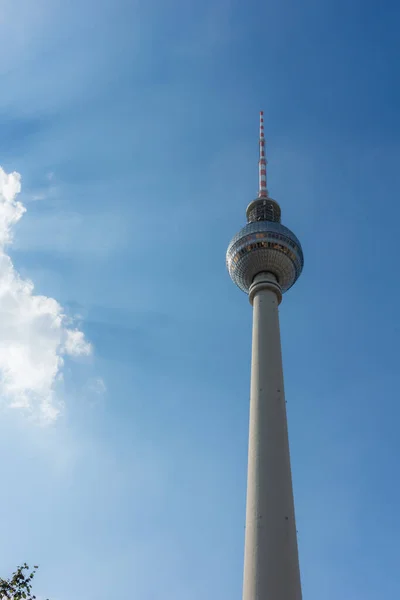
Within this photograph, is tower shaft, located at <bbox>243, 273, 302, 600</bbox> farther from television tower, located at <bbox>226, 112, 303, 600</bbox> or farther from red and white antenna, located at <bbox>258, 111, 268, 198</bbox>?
red and white antenna, located at <bbox>258, 111, 268, 198</bbox>

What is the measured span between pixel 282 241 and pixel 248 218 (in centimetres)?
1078

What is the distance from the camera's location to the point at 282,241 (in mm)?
70625

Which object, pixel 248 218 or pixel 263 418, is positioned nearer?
pixel 263 418

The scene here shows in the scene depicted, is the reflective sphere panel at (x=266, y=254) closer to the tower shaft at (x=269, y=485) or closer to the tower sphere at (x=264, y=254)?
the tower sphere at (x=264, y=254)

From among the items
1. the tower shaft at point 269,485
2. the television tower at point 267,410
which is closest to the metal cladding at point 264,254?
the television tower at point 267,410

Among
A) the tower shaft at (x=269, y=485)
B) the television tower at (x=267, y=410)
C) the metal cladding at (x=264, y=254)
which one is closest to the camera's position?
the tower shaft at (x=269, y=485)

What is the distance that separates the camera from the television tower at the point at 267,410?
138ft

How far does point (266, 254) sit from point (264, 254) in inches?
10.8

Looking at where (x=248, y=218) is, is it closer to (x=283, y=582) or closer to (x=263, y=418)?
(x=263, y=418)

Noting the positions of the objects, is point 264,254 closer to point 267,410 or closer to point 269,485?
point 267,410

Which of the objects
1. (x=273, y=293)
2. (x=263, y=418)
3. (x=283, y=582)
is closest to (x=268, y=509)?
(x=283, y=582)

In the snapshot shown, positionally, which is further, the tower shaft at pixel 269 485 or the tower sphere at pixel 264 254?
the tower sphere at pixel 264 254

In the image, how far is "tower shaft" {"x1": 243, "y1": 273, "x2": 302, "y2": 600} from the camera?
4153 cm

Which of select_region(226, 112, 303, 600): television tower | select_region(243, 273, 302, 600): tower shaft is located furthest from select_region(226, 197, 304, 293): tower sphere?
select_region(243, 273, 302, 600): tower shaft
